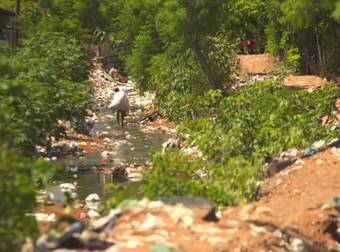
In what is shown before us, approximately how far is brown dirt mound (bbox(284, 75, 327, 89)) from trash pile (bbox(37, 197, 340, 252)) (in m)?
16.5

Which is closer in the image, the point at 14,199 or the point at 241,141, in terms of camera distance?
the point at 14,199

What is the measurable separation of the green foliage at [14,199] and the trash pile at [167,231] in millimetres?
207

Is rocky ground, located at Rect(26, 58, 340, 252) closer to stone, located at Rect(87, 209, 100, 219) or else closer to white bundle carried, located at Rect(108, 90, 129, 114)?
stone, located at Rect(87, 209, 100, 219)

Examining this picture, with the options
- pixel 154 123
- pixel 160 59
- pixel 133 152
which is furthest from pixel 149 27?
pixel 133 152

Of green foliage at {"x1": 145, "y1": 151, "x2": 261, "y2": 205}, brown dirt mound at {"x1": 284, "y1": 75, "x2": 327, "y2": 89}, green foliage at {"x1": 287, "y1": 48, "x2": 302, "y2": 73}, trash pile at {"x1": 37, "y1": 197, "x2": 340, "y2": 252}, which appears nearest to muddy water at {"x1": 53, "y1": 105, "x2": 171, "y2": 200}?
green foliage at {"x1": 145, "y1": 151, "x2": 261, "y2": 205}

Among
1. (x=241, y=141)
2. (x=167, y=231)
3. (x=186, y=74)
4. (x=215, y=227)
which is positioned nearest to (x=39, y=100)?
(x=241, y=141)

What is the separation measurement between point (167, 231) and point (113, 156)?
10.1m

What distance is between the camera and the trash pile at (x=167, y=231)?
4.52 metres

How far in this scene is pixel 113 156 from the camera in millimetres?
14922

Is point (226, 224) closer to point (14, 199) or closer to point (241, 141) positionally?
point (14, 199)

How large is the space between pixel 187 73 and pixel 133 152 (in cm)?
387

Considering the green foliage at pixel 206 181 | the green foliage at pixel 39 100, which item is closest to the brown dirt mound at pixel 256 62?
the green foliage at pixel 39 100

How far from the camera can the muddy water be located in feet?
38.3

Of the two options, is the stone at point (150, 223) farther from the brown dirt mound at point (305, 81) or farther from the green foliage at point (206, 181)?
the brown dirt mound at point (305, 81)
